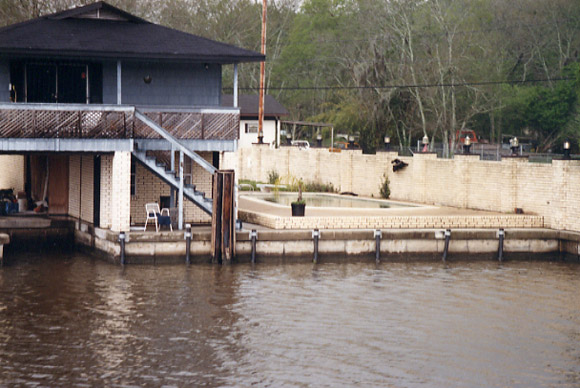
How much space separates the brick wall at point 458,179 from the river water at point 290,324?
304 cm

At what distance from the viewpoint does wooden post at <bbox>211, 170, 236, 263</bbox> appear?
1175 inches

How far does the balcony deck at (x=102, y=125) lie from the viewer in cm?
3028

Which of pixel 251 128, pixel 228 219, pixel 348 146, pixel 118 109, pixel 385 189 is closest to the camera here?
pixel 228 219

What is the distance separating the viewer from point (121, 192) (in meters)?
30.5

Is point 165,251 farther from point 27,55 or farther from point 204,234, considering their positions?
point 27,55

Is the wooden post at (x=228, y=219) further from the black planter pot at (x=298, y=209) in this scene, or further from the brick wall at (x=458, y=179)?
the black planter pot at (x=298, y=209)

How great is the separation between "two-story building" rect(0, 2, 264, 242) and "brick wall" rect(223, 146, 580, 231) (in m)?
1.87

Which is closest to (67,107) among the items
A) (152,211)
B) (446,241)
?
(152,211)

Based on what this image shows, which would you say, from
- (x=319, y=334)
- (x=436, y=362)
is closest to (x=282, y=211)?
(x=319, y=334)

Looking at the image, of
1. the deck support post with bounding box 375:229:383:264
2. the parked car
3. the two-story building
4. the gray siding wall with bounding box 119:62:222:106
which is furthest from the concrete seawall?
the parked car

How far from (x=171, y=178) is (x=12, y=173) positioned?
1398cm

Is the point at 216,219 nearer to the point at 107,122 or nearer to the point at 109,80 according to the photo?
the point at 107,122

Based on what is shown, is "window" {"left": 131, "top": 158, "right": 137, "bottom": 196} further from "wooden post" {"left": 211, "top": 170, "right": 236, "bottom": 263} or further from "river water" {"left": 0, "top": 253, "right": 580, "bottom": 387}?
"wooden post" {"left": 211, "top": 170, "right": 236, "bottom": 263}

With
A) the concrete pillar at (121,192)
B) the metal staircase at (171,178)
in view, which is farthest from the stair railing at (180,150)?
the concrete pillar at (121,192)
